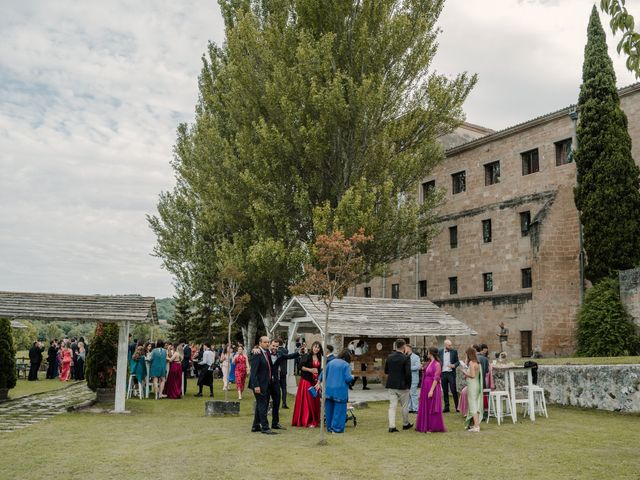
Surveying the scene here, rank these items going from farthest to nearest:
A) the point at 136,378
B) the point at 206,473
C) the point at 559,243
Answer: the point at 559,243 → the point at 136,378 → the point at 206,473

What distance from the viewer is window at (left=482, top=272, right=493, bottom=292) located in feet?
107

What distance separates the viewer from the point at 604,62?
2608 centimetres

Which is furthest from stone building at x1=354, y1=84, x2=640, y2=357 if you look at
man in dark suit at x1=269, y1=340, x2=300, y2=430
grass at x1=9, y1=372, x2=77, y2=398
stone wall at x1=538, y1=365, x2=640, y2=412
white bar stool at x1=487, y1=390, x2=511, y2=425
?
grass at x1=9, y1=372, x2=77, y2=398

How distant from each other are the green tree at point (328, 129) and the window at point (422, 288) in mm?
10645

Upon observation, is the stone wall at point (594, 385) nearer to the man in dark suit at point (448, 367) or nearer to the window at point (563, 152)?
the man in dark suit at point (448, 367)

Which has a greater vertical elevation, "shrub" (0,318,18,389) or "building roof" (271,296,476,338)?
"building roof" (271,296,476,338)

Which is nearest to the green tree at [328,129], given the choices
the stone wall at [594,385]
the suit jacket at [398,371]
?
the stone wall at [594,385]

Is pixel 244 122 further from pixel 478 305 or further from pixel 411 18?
pixel 478 305

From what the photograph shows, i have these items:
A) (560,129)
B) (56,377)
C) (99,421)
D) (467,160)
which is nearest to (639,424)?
(99,421)

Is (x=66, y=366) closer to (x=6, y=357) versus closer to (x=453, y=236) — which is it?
(x=6, y=357)

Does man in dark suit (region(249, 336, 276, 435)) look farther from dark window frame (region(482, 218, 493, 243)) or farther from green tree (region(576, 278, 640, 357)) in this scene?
dark window frame (region(482, 218, 493, 243))

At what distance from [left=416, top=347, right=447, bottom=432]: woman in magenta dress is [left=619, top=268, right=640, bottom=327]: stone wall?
14.2 meters

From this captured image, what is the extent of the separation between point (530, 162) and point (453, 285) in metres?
8.00

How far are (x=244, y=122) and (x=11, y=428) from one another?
54.8ft
